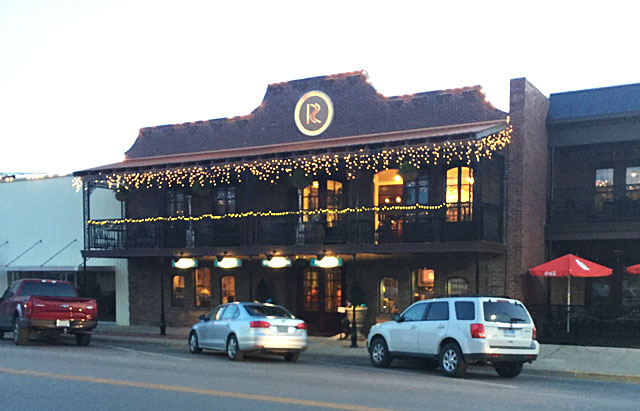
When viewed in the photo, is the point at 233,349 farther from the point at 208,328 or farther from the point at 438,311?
the point at 438,311

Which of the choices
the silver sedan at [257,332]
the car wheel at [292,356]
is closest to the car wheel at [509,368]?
the silver sedan at [257,332]

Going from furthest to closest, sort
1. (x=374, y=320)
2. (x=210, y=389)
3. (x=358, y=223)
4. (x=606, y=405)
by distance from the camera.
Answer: (x=374, y=320) → (x=358, y=223) → (x=210, y=389) → (x=606, y=405)

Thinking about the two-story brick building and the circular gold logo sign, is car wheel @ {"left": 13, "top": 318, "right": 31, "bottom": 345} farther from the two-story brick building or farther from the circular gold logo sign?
the circular gold logo sign

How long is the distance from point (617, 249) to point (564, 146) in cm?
361

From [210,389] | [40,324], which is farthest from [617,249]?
[40,324]

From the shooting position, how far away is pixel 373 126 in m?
23.3

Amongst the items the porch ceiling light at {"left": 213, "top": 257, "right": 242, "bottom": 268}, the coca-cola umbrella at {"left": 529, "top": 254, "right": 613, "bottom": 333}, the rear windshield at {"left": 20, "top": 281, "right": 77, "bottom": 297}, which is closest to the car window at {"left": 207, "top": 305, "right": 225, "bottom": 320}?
the rear windshield at {"left": 20, "top": 281, "right": 77, "bottom": 297}

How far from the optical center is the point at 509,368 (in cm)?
1483

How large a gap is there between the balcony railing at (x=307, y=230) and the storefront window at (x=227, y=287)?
2198 millimetres

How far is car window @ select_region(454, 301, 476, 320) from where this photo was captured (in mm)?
→ 14266

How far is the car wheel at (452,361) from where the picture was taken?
14.1 meters

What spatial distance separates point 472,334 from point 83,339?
1204 cm

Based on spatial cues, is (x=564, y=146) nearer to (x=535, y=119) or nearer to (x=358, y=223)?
(x=535, y=119)

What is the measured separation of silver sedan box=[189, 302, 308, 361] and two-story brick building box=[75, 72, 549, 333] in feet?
14.9
